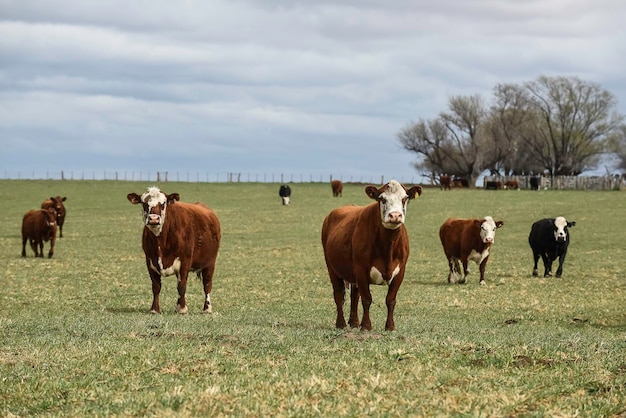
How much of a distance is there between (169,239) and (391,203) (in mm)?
5578

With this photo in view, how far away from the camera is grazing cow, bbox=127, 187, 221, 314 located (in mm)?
16125

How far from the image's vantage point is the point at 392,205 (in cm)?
1226

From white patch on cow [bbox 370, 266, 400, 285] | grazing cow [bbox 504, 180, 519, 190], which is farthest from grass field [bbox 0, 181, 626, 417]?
grazing cow [bbox 504, 180, 519, 190]

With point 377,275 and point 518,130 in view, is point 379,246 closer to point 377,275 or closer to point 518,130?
point 377,275

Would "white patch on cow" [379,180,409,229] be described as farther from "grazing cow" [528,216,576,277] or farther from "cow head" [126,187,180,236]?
"grazing cow" [528,216,576,277]

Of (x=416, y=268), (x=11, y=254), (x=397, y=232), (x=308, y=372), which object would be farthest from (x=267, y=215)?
(x=308, y=372)

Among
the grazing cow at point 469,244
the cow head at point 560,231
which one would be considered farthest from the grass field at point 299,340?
the cow head at point 560,231

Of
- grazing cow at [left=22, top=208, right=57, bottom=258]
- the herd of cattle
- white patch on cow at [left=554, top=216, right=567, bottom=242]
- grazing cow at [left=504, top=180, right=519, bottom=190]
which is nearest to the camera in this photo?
the herd of cattle

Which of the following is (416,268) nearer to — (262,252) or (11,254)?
(262,252)

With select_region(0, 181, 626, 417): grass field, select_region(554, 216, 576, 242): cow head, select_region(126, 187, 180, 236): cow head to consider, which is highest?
select_region(126, 187, 180, 236): cow head

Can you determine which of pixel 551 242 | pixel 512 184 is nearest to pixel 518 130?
pixel 512 184

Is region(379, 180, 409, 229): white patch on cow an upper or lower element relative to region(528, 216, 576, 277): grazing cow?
upper

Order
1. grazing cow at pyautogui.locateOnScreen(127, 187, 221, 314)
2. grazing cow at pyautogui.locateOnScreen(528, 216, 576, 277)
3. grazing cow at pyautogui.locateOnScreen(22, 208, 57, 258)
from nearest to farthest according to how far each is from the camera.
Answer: grazing cow at pyautogui.locateOnScreen(127, 187, 221, 314), grazing cow at pyautogui.locateOnScreen(528, 216, 576, 277), grazing cow at pyautogui.locateOnScreen(22, 208, 57, 258)

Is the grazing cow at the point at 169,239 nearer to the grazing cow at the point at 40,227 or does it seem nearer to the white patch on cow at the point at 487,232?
the white patch on cow at the point at 487,232
